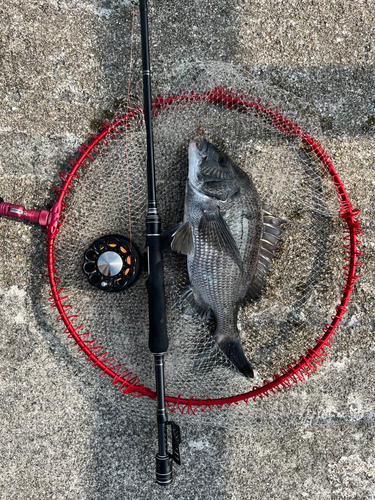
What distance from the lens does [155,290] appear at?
6.05 feet

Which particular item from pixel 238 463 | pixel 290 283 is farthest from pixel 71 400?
pixel 290 283

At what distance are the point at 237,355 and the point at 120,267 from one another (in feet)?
2.46

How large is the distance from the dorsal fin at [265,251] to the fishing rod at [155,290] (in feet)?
1.56

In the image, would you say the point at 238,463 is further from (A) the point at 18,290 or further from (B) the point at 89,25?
(B) the point at 89,25

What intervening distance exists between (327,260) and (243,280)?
60 cm

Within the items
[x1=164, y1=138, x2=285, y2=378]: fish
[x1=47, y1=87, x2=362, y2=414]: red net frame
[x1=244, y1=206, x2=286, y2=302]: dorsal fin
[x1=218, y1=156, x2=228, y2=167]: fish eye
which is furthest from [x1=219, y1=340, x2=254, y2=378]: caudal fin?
[x1=218, y1=156, x2=228, y2=167]: fish eye

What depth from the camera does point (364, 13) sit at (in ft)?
7.52

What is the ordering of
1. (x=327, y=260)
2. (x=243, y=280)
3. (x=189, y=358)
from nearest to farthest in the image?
(x=243, y=280) → (x=189, y=358) → (x=327, y=260)

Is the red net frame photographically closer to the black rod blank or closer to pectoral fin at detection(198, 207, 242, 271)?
the black rod blank

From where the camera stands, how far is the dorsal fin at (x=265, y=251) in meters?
1.99

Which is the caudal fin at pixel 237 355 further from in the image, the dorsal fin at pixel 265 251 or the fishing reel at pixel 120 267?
the fishing reel at pixel 120 267

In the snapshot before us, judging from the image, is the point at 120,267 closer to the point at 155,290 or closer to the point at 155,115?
the point at 155,290

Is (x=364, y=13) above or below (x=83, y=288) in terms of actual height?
above

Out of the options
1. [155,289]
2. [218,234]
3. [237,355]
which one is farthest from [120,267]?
[237,355]
